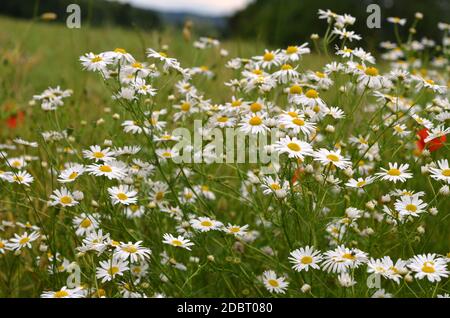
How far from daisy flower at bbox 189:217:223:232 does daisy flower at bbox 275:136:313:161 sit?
0.43 m

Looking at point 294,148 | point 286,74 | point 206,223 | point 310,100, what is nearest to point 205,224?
point 206,223

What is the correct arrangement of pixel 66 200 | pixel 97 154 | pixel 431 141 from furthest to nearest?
pixel 431 141 < pixel 97 154 < pixel 66 200

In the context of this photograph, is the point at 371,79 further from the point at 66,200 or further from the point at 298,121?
the point at 66,200

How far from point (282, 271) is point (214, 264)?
266mm

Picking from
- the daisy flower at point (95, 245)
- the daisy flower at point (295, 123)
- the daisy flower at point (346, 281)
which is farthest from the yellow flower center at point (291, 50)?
the daisy flower at point (95, 245)

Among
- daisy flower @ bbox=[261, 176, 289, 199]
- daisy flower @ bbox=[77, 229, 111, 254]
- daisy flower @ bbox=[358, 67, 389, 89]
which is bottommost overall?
daisy flower @ bbox=[77, 229, 111, 254]

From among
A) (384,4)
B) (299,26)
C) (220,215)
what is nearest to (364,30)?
(299,26)

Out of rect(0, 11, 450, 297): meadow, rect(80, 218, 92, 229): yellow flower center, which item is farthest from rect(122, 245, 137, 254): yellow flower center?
rect(80, 218, 92, 229): yellow flower center

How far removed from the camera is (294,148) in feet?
6.23

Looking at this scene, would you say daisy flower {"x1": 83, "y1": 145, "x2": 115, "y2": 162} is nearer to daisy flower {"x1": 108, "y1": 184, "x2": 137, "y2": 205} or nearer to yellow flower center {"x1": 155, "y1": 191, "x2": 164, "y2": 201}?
daisy flower {"x1": 108, "y1": 184, "x2": 137, "y2": 205}

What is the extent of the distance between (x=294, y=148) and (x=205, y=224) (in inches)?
20.2

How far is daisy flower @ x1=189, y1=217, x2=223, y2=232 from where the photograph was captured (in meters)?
2.15
